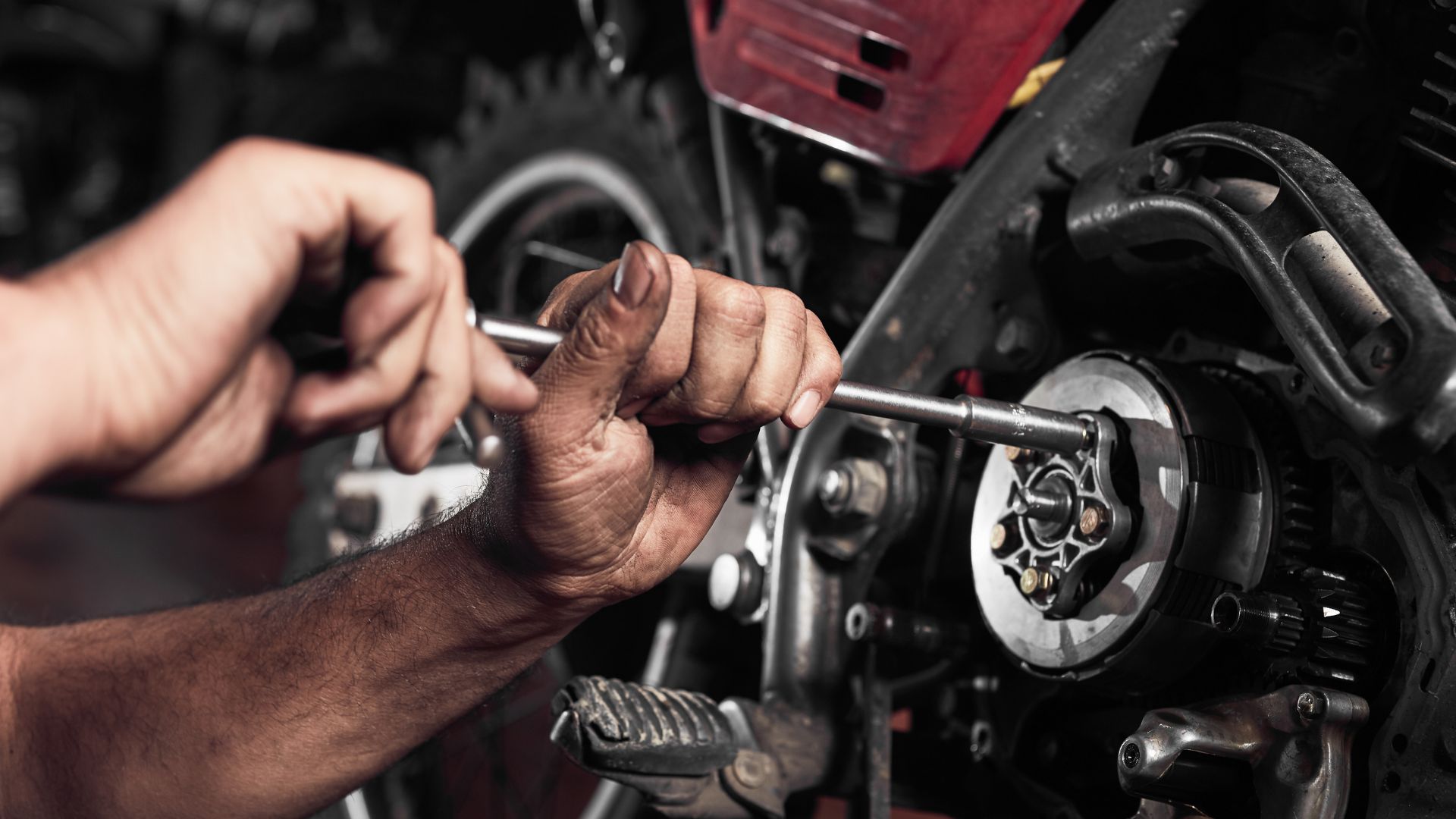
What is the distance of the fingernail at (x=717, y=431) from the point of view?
727 millimetres

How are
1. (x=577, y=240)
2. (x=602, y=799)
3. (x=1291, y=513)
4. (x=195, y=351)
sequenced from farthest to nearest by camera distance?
(x=577, y=240) < (x=602, y=799) < (x=1291, y=513) < (x=195, y=351)

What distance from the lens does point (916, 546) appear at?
3.51 feet

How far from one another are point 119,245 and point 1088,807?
72 cm

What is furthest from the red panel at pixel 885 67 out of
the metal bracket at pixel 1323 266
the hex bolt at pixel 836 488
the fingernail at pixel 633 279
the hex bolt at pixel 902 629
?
the fingernail at pixel 633 279

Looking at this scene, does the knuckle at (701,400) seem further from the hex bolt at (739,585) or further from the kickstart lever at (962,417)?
the hex bolt at (739,585)

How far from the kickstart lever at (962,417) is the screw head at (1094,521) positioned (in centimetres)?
4

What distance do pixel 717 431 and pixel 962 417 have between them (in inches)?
6.2

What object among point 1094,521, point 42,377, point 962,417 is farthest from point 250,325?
point 1094,521

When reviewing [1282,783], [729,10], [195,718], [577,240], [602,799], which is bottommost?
[602,799]

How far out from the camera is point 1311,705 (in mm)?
717

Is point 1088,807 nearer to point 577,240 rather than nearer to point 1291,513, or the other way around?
point 1291,513

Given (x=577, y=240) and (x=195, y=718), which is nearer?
(x=195, y=718)

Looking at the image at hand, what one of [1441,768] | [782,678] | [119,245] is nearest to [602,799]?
[782,678]

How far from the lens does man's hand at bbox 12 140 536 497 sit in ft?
1.63
